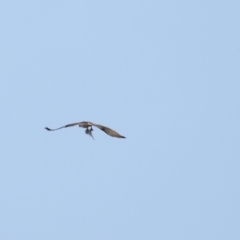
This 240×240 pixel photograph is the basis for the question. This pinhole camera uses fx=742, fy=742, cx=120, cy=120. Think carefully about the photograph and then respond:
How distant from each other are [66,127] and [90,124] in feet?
3.13

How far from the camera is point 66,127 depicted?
2873 centimetres

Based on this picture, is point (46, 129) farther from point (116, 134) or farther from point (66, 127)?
point (116, 134)

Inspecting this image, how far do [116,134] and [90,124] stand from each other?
1454 millimetres

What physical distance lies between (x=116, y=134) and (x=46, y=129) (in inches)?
107

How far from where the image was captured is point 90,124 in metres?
29.0

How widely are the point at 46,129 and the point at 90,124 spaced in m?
1.76

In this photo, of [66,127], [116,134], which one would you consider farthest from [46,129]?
[116,134]

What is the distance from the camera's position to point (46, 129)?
28.4 meters

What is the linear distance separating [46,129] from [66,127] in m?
0.81

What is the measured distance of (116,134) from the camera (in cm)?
2798
